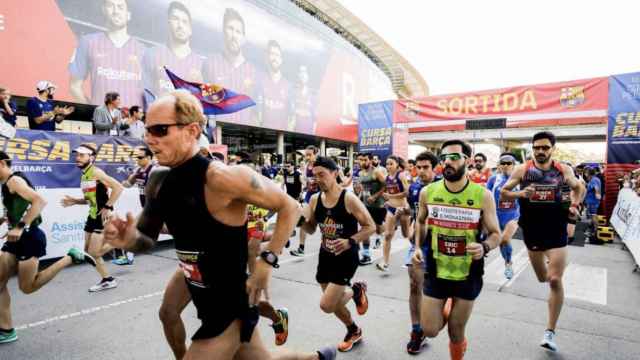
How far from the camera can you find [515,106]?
41.1ft

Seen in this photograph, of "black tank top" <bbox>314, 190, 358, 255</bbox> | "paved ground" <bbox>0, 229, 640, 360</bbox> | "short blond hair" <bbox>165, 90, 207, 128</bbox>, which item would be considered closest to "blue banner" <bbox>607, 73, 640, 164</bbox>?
"paved ground" <bbox>0, 229, 640, 360</bbox>

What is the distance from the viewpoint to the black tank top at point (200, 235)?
5.63ft

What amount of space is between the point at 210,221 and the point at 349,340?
8.51ft

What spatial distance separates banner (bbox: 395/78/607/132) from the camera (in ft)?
36.9

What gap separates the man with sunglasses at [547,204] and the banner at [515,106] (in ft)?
30.1

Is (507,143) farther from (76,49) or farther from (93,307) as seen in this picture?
(93,307)

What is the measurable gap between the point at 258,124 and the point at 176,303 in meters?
17.8

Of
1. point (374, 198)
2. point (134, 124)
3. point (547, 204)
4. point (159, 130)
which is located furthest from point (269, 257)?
point (134, 124)

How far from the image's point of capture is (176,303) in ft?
8.68

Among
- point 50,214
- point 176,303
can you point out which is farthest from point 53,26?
point 176,303

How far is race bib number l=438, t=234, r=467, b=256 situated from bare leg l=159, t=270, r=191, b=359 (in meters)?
2.11

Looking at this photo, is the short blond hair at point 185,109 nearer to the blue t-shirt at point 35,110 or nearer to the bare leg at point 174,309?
the bare leg at point 174,309

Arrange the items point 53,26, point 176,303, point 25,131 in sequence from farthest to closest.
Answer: point 53,26, point 25,131, point 176,303

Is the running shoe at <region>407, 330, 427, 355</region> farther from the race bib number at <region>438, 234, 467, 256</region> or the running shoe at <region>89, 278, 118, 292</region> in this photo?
the running shoe at <region>89, 278, 118, 292</region>
